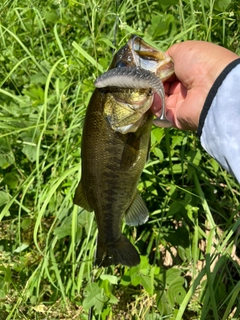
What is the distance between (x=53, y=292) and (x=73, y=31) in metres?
1.60

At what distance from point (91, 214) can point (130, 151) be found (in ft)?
2.64

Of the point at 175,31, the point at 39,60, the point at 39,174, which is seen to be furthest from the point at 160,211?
the point at 39,60

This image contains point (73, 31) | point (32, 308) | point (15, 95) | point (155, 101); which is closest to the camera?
point (155, 101)

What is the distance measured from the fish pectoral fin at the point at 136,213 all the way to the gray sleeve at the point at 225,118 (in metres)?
0.49

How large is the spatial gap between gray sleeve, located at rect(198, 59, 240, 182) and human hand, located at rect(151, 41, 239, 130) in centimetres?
5

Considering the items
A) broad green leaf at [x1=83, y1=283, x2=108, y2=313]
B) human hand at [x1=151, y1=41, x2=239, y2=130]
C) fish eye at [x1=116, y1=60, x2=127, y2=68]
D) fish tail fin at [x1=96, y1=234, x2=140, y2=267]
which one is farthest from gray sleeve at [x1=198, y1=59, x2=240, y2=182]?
broad green leaf at [x1=83, y1=283, x2=108, y2=313]

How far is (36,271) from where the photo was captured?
248cm

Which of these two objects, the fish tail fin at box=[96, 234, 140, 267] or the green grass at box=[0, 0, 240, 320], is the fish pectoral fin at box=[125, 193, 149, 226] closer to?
the fish tail fin at box=[96, 234, 140, 267]

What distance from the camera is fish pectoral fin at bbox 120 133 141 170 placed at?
1.70m

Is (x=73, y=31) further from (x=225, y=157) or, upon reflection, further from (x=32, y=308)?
(x=225, y=157)

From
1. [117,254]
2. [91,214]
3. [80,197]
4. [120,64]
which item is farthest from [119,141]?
[91,214]

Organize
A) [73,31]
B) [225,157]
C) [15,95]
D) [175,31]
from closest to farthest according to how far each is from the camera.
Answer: [225,157]
[175,31]
[15,95]
[73,31]

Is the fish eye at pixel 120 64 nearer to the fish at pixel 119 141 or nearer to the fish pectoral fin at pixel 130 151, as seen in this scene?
the fish at pixel 119 141

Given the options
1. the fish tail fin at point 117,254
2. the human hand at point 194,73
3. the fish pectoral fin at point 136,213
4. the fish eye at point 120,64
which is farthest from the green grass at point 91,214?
the fish eye at point 120,64
